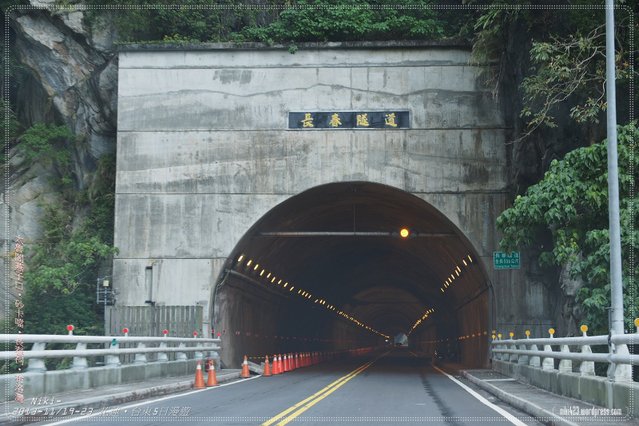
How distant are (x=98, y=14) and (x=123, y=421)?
22018 mm

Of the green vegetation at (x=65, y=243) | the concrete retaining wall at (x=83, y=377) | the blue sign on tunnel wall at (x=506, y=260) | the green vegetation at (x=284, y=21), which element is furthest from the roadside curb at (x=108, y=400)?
the green vegetation at (x=284, y=21)

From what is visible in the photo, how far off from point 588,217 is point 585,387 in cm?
894

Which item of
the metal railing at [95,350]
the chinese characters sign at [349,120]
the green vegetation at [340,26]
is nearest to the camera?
the metal railing at [95,350]

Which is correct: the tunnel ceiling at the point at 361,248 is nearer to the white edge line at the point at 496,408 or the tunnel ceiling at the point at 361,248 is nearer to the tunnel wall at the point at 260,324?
the tunnel wall at the point at 260,324

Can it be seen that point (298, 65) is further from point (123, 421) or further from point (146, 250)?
point (123, 421)

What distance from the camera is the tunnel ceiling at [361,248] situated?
31.9 metres

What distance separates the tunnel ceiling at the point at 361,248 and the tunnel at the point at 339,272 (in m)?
0.08

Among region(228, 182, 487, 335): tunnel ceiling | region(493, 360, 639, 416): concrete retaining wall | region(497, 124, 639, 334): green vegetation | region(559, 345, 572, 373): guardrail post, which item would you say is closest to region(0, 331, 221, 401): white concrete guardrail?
region(228, 182, 487, 335): tunnel ceiling

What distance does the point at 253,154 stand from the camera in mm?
29906

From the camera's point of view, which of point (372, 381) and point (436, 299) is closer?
point (372, 381)

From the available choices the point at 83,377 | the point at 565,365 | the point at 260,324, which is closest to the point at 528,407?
the point at 565,365

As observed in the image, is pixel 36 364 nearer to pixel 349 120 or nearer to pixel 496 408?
pixel 496 408

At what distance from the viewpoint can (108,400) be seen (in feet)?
50.0

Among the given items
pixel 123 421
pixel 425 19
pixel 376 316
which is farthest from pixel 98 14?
pixel 376 316
